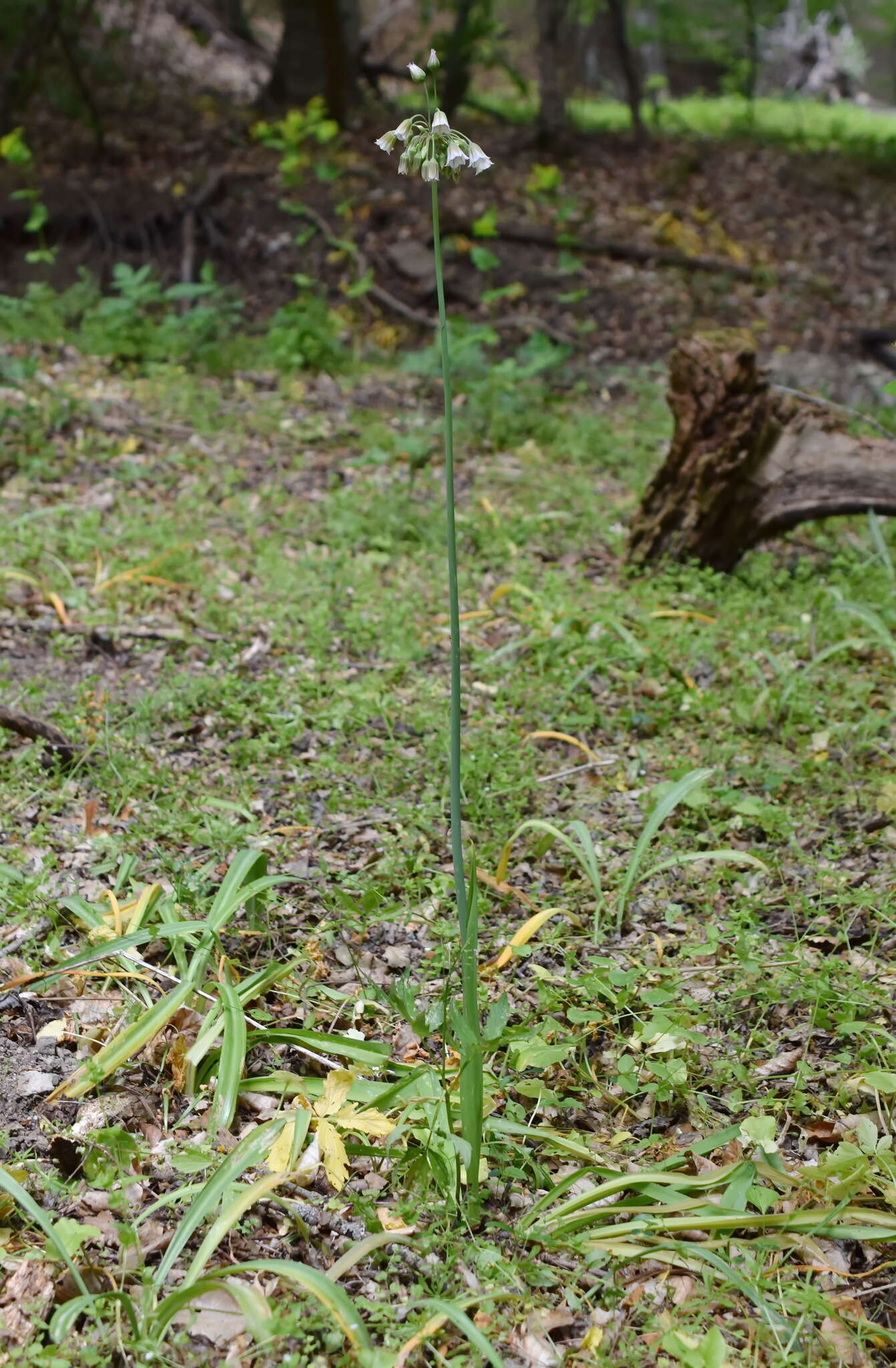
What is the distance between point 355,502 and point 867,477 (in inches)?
92.1

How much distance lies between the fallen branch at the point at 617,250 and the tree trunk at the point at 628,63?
7.94 feet

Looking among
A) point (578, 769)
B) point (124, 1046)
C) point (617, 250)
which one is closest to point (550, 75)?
point (617, 250)

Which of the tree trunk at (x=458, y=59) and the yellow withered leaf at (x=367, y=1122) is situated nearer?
the yellow withered leaf at (x=367, y=1122)

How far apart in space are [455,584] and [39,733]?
6.10ft

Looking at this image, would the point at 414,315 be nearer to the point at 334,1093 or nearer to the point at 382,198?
the point at 382,198

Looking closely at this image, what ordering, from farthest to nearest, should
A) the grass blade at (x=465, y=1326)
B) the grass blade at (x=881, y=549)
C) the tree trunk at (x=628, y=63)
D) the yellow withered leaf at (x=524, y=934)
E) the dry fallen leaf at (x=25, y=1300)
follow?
the tree trunk at (x=628, y=63) < the grass blade at (x=881, y=549) < the yellow withered leaf at (x=524, y=934) < the dry fallen leaf at (x=25, y=1300) < the grass blade at (x=465, y=1326)

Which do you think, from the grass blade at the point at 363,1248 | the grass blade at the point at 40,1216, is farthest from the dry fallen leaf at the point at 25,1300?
the grass blade at the point at 363,1248

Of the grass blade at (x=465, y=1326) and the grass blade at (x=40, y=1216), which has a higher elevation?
the grass blade at (x=465, y=1326)

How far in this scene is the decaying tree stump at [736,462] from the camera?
413 cm

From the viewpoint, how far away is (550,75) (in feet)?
29.4

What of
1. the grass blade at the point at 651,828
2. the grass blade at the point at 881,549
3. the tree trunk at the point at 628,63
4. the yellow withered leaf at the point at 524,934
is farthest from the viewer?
the tree trunk at the point at 628,63

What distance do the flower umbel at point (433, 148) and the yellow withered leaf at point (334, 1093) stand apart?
1541 millimetres

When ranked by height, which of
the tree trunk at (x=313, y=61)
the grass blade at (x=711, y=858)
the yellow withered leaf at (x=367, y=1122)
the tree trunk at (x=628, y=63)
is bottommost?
the yellow withered leaf at (x=367, y=1122)

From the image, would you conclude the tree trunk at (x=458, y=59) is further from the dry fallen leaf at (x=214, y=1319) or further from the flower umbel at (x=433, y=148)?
the dry fallen leaf at (x=214, y=1319)
